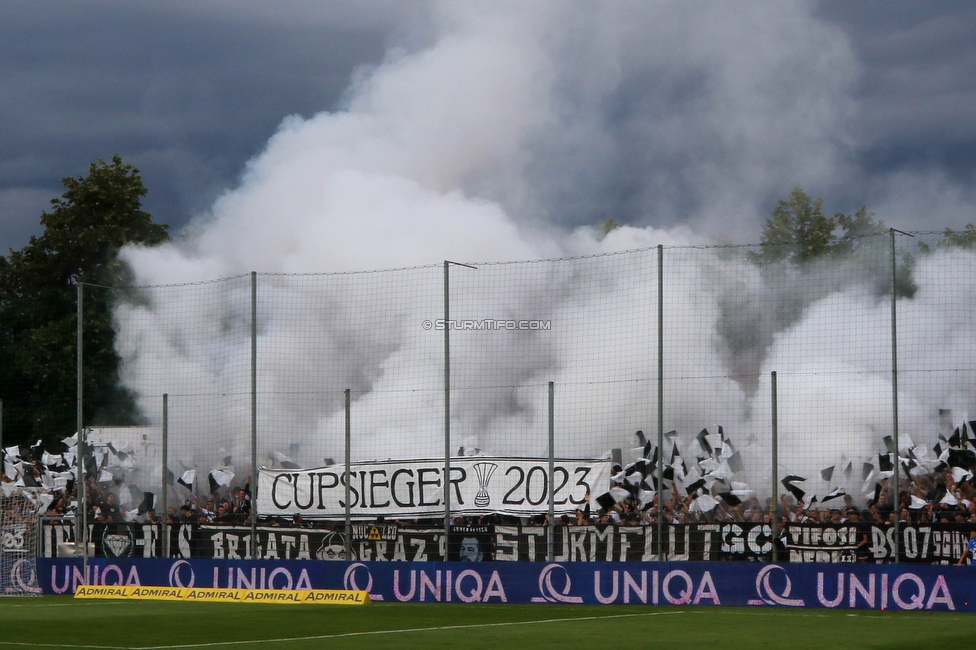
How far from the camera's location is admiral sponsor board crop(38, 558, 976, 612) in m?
18.9

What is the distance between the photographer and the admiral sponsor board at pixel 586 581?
18938 mm

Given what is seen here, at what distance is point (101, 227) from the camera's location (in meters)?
48.2

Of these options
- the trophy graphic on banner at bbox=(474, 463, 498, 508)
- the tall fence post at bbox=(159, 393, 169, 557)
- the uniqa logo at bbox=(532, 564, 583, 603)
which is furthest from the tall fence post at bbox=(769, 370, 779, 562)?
the tall fence post at bbox=(159, 393, 169, 557)

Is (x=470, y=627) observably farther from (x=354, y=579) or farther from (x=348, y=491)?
(x=348, y=491)

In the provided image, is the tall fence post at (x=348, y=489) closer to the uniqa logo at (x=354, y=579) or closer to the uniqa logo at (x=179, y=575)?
the uniqa logo at (x=354, y=579)

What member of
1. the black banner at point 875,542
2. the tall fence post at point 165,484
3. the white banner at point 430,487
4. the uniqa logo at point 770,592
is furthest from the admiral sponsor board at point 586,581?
the white banner at point 430,487

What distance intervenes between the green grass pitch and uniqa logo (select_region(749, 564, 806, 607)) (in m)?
0.63

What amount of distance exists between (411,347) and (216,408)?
4403mm

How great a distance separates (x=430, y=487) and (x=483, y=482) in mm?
1133

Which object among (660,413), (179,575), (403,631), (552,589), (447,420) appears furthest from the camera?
(179,575)

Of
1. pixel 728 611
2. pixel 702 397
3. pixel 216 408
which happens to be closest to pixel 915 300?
pixel 702 397

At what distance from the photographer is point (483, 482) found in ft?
80.3

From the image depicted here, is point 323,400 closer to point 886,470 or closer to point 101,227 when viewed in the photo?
point 886,470

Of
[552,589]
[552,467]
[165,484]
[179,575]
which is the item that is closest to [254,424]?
[165,484]
